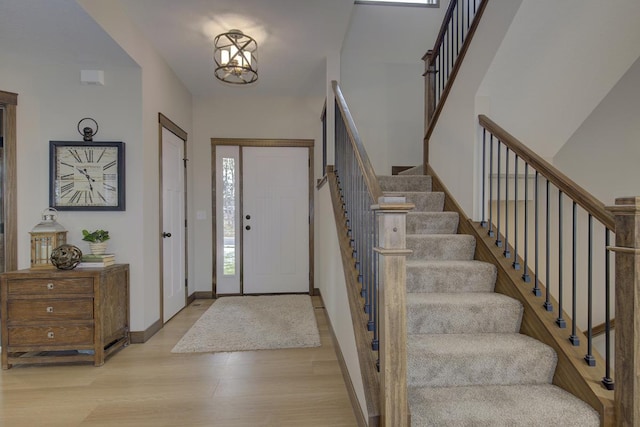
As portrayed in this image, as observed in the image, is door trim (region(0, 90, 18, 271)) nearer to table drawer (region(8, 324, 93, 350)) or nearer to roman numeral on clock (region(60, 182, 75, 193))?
roman numeral on clock (region(60, 182, 75, 193))

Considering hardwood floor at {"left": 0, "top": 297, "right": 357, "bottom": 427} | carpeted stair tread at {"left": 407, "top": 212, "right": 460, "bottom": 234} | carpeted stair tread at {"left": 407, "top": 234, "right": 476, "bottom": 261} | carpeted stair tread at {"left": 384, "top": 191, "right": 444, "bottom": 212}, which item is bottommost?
hardwood floor at {"left": 0, "top": 297, "right": 357, "bottom": 427}

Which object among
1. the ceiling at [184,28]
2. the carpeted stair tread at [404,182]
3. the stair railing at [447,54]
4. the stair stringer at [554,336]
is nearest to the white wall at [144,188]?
the ceiling at [184,28]

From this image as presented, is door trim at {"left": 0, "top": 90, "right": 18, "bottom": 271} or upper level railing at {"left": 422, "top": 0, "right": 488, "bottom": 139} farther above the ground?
→ upper level railing at {"left": 422, "top": 0, "right": 488, "bottom": 139}

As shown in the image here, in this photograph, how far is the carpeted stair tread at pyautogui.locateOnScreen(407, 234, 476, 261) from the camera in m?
2.48

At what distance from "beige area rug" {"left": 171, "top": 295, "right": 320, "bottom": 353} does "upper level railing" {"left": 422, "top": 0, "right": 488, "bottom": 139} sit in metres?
2.28

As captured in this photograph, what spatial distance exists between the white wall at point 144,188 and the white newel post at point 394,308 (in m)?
2.35

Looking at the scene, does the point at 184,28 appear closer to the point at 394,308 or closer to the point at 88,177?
the point at 88,177

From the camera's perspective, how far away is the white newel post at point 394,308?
4.42 feet

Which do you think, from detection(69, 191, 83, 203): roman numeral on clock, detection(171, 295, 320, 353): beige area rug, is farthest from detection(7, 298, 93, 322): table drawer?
detection(69, 191, 83, 203): roman numeral on clock

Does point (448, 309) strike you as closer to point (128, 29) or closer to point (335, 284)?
point (335, 284)

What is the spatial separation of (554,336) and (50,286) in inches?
129

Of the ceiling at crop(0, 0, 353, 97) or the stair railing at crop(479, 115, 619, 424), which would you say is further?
the ceiling at crop(0, 0, 353, 97)

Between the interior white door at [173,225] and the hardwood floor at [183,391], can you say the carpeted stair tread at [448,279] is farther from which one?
the interior white door at [173,225]

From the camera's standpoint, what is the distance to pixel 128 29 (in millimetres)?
2646
